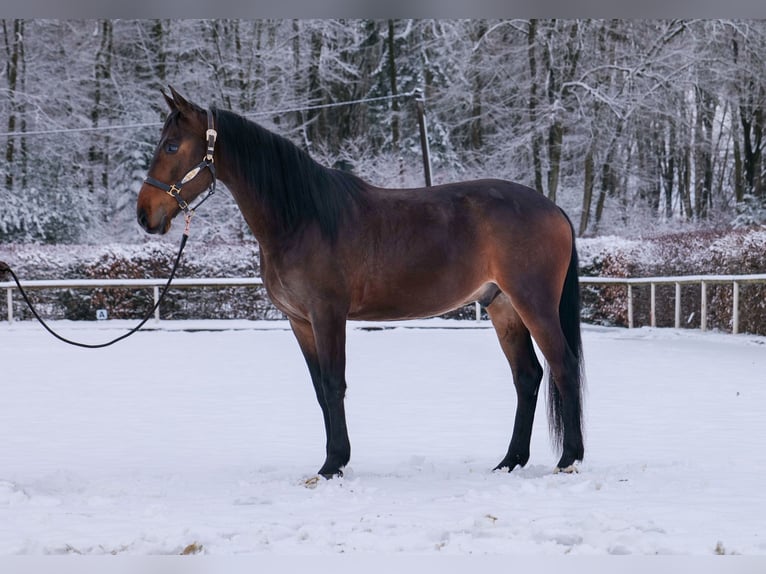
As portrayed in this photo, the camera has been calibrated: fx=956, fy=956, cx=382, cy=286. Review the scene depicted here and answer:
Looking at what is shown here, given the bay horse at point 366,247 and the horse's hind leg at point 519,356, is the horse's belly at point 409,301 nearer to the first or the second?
the bay horse at point 366,247

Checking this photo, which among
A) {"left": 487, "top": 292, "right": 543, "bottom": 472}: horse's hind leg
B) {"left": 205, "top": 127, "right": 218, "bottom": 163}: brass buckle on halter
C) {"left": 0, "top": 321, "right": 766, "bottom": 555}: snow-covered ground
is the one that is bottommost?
{"left": 0, "top": 321, "right": 766, "bottom": 555}: snow-covered ground

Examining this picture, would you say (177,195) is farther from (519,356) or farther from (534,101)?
(534,101)

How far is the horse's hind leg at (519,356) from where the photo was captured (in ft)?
17.8

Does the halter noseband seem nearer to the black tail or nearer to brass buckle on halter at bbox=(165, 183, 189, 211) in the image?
brass buckle on halter at bbox=(165, 183, 189, 211)

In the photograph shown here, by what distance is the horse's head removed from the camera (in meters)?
4.84

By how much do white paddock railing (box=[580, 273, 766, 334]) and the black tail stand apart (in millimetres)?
8508

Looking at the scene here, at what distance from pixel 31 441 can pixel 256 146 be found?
280 centimetres

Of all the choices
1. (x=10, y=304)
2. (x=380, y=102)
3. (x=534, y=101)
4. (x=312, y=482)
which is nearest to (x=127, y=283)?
(x=10, y=304)

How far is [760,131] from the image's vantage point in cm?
2464

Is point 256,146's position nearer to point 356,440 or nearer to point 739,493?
point 356,440

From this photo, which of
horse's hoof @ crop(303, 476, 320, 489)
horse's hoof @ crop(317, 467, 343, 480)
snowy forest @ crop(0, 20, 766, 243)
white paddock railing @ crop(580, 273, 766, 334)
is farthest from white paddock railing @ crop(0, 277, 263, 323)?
horse's hoof @ crop(303, 476, 320, 489)

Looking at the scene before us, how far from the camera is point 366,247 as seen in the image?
5105mm

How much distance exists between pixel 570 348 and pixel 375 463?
1.29 meters

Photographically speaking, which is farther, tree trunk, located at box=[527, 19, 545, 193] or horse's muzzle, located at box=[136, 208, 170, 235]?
tree trunk, located at box=[527, 19, 545, 193]
